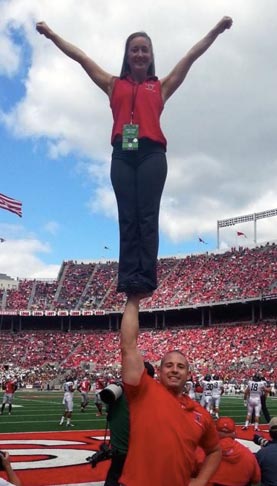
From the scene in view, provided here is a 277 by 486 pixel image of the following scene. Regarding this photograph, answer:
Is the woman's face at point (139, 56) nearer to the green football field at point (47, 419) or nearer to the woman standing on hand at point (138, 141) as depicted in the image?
the woman standing on hand at point (138, 141)

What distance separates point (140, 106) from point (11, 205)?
2844 centimetres

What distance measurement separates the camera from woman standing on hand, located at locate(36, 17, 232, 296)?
109 inches

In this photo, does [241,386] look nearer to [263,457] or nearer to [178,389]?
[263,457]

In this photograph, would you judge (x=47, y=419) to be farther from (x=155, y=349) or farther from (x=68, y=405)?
(x=155, y=349)

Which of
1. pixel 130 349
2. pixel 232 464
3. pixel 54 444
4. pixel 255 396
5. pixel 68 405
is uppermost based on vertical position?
pixel 130 349

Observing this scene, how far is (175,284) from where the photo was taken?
164ft

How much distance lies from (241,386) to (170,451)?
3326cm

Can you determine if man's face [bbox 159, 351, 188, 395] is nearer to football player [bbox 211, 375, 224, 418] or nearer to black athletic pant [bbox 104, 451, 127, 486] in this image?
black athletic pant [bbox 104, 451, 127, 486]

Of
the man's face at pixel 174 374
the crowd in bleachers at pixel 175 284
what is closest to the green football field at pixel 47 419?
the man's face at pixel 174 374

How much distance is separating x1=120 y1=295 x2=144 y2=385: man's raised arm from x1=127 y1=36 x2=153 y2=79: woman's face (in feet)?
4.24

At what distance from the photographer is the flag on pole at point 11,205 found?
99.8ft

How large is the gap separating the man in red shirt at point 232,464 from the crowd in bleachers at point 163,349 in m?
30.3

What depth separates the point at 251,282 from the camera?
1737 inches

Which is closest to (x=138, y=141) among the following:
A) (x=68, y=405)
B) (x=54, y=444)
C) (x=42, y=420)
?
(x=54, y=444)
